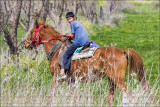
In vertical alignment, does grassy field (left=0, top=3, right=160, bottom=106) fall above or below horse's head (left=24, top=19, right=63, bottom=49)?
below

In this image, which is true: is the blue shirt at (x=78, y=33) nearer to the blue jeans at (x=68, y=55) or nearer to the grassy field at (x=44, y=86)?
the blue jeans at (x=68, y=55)

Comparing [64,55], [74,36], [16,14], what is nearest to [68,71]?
[64,55]

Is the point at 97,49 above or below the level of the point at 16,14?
below

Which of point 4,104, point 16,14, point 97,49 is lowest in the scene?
point 4,104

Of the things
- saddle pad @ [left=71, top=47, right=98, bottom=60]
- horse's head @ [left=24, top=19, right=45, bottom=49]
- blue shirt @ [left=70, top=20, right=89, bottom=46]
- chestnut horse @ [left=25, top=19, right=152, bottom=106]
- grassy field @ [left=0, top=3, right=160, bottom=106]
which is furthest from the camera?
horse's head @ [left=24, top=19, right=45, bottom=49]

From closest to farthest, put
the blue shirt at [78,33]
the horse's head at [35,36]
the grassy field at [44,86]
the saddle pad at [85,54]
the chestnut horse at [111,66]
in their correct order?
the grassy field at [44,86], the chestnut horse at [111,66], the saddle pad at [85,54], the blue shirt at [78,33], the horse's head at [35,36]

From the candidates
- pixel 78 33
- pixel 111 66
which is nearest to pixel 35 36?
pixel 78 33

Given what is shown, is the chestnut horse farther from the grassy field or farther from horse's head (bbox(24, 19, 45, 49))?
horse's head (bbox(24, 19, 45, 49))

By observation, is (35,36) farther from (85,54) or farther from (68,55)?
(85,54)

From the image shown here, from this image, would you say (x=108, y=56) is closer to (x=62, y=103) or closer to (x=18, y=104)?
(x=62, y=103)

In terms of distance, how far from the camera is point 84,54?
6.57 metres

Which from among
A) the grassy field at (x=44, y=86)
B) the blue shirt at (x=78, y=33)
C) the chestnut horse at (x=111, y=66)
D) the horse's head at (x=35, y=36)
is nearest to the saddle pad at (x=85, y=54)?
the chestnut horse at (x=111, y=66)

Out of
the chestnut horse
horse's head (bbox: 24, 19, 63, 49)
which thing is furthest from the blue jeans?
horse's head (bbox: 24, 19, 63, 49)

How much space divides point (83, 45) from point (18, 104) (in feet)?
7.62
